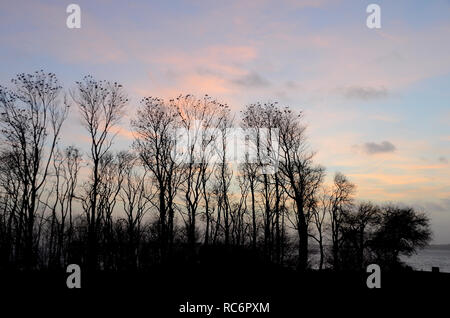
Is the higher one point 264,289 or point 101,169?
point 101,169

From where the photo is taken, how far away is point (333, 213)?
49.5 metres

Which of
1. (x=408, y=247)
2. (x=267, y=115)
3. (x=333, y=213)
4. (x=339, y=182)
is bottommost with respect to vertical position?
(x=408, y=247)

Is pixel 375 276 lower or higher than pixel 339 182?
lower

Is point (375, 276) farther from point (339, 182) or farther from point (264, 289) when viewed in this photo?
point (339, 182)

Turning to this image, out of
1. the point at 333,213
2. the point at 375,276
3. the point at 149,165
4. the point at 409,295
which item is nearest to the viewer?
the point at 409,295

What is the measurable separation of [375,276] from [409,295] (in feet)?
10.4

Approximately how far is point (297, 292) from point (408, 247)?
34.6 m

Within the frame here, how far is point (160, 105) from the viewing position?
3431cm
